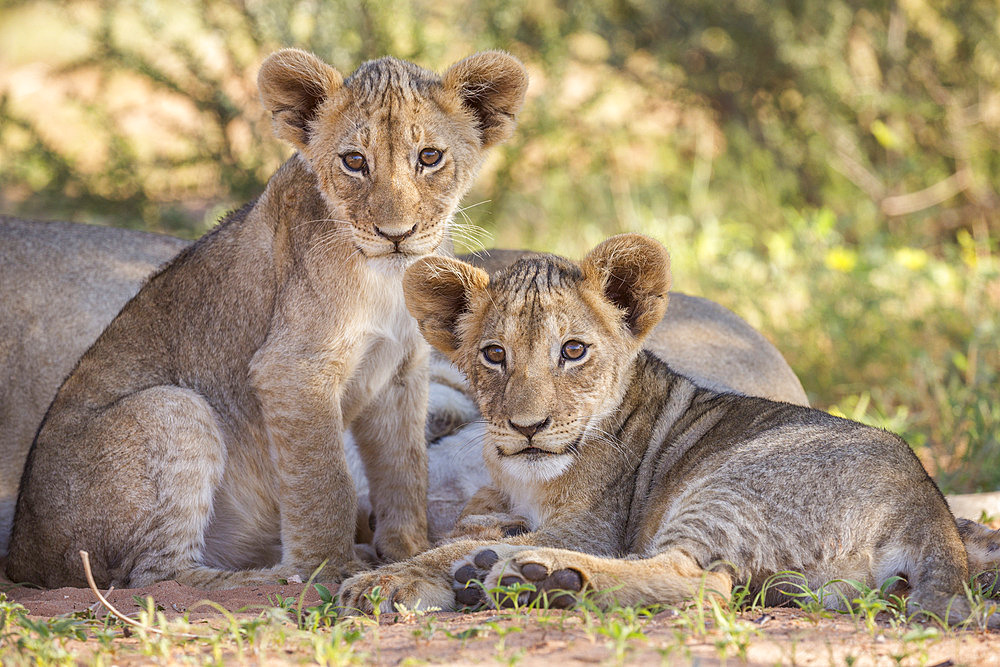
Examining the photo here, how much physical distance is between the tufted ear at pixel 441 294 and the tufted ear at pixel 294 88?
2.30 ft

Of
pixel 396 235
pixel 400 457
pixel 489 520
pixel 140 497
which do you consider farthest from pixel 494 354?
pixel 140 497

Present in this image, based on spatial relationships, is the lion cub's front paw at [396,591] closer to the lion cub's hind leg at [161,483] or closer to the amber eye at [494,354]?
the amber eye at [494,354]

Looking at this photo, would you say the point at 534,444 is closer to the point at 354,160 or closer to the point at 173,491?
the point at 354,160

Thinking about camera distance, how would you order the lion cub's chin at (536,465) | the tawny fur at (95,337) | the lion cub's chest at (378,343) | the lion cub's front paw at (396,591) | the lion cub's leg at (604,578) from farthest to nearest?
the tawny fur at (95,337) < the lion cub's chest at (378,343) < the lion cub's chin at (536,465) < the lion cub's front paw at (396,591) < the lion cub's leg at (604,578)

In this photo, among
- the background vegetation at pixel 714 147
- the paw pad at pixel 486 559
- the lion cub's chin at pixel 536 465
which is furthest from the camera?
the background vegetation at pixel 714 147

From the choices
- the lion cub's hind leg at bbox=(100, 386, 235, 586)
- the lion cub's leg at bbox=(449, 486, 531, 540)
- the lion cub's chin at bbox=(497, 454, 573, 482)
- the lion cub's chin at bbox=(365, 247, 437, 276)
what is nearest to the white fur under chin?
the lion cub's chin at bbox=(497, 454, 573, 482)

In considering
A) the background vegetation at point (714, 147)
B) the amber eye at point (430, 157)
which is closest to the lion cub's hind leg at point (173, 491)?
the amber eye at point (430, 157)

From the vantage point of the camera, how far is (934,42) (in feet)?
27.4

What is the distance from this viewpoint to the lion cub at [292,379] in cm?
370

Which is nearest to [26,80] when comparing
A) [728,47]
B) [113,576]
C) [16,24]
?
[16,24]

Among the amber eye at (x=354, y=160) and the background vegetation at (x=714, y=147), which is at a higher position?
the background vegetation at (x=714, y=147)

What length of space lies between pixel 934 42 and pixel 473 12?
11.5 ft

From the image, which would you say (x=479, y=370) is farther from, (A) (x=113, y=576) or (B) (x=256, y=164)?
(B) (x=256, y=164)

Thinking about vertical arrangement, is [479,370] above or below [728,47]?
below
